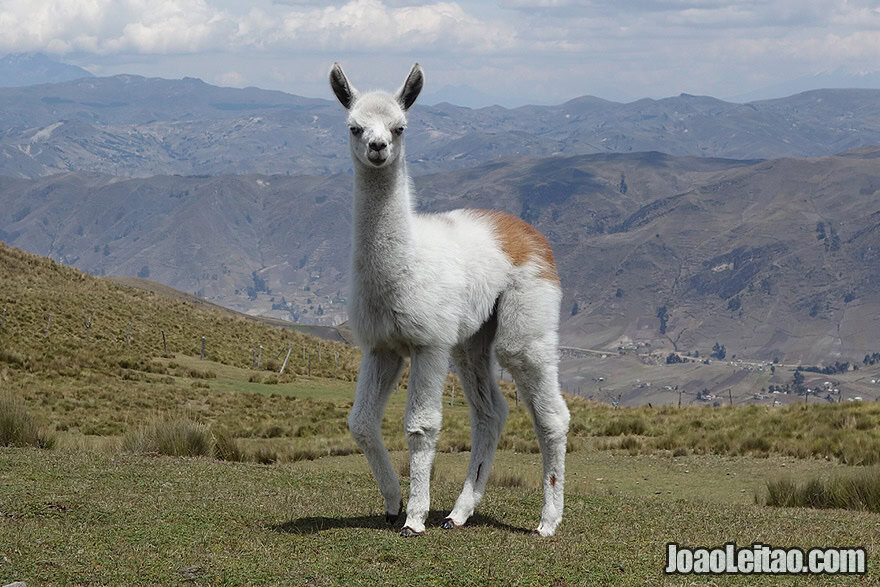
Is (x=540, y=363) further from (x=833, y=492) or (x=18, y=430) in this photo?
(x=18, y=430)

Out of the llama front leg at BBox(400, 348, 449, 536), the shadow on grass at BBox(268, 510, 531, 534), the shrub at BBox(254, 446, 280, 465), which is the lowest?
the shrub at BBox(254, 446, 280, 465)

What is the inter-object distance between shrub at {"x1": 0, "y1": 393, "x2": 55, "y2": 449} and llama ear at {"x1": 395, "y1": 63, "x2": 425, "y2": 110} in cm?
933

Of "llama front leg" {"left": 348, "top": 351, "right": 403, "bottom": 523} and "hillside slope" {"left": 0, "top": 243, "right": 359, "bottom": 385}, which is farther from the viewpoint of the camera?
"hillside slope" {"left": 0, "top": 243, "right": 359, "bottom": 385}

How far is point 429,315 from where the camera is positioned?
310 inches

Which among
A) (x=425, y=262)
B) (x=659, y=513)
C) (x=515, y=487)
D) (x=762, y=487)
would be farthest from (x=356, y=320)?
(x=762, y=487)

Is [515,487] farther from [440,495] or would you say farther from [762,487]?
[762,487]

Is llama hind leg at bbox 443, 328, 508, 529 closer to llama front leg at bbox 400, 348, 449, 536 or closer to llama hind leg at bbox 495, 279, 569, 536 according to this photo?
llama hind leg at bbox 495, 279, 569, 536

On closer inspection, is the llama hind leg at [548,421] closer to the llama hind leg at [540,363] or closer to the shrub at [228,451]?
the llama hind leg at [540,363]

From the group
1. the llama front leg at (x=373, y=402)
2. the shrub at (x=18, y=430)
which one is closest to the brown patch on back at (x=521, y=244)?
the llama front leg at (x=373, y=402)

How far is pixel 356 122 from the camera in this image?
7578 mm

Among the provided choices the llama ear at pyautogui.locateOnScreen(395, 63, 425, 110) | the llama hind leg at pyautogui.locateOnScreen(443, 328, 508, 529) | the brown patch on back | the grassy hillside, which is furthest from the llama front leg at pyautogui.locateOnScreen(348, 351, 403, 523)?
the grassy hillside

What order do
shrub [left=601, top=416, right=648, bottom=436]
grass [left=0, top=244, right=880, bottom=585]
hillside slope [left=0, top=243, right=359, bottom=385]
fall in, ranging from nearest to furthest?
grass [left=0, top=244, right=880, bottom=585] < shrub [left=601, top=416, right=648, bottom=436] < hillside slope [left=0, top=243, right=359, bottom=385]

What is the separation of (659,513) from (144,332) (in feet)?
117

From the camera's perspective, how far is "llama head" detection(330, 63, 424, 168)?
7.54 metres
